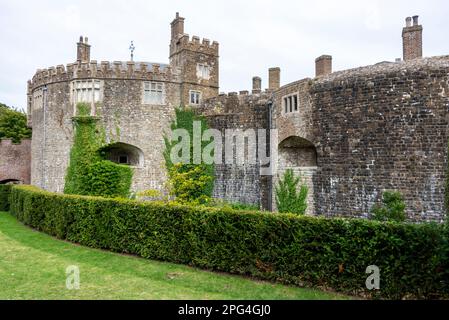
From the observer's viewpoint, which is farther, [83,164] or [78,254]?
[83,164]

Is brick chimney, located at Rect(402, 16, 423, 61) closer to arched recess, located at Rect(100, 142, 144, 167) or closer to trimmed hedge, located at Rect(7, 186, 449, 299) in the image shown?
trimmed hedge, located at Rect(7, 186, 449, 299)

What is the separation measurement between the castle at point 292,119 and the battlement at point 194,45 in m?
0.07

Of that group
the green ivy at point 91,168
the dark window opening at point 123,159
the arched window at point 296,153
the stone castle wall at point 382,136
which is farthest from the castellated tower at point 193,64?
the stone castle wall at point 382,136

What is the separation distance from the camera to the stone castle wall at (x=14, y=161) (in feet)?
100

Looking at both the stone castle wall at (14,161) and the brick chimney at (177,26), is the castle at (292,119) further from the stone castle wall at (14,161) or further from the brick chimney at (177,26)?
the stone castle wall at (14,161)

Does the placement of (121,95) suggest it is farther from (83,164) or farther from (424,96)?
(424,96)

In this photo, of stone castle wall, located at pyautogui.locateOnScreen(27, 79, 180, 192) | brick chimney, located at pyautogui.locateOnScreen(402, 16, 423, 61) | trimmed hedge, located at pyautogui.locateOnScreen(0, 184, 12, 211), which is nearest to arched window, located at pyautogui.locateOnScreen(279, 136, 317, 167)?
brick chimney, located at pyautogui.locateOnScreen(402, 16, 423, 61)

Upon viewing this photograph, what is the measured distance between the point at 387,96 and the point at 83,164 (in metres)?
17.3

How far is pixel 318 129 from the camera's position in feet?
54.3

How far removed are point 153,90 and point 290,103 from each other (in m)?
9.64

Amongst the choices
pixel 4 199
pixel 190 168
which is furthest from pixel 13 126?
pixel 190 168

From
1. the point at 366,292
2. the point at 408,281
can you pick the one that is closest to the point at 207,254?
the point at 366,292
